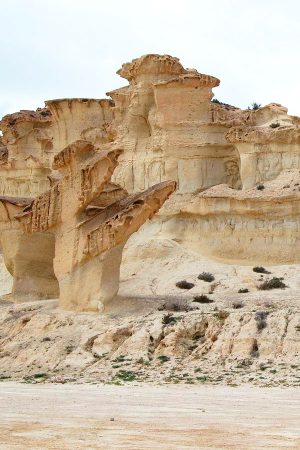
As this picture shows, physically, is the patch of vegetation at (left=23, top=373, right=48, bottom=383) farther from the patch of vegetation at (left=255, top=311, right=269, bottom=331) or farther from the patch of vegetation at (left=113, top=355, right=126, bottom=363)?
the patch of vegetation at (left=255, top=311, right=269, bottom=331)

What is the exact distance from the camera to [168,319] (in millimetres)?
28562

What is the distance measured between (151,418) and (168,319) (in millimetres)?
13809

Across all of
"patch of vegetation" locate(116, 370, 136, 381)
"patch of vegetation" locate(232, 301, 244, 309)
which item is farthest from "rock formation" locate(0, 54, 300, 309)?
"patch of vegetation" locate(116, 370, 136, 381)

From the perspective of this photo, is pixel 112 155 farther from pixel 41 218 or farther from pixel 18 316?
pixel 18 316

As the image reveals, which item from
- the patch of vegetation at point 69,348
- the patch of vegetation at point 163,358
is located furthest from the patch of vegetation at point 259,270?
the patch of vegetation at point 163,358

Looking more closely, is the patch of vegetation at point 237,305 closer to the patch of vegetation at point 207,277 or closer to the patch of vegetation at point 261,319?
Answer: the patch of vegetation at point 261,319

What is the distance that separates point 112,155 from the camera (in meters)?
32.2

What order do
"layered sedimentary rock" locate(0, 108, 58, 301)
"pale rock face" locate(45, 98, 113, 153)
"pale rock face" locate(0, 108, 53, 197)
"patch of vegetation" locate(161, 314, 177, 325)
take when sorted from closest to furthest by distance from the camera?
1. "patch of vegetation" locate(161, 314, 177, 325)
2. "layered sedimentary rock" locate(0, 108, 58, 301)
3. "pale rock face" locate(45, 98, 113, 153)
4. "pale rock face" locate(0, 108, 53, 197)

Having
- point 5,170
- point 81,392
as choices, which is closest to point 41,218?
point 81,392

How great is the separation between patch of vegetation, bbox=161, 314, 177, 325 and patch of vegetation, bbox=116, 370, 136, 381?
3575 mm

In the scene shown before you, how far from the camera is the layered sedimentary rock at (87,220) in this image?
1249 inches

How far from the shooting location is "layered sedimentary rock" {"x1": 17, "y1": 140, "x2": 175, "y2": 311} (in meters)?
31.7

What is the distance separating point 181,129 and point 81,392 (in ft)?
78.9

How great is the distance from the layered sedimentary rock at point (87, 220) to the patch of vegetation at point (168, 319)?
3.42m
